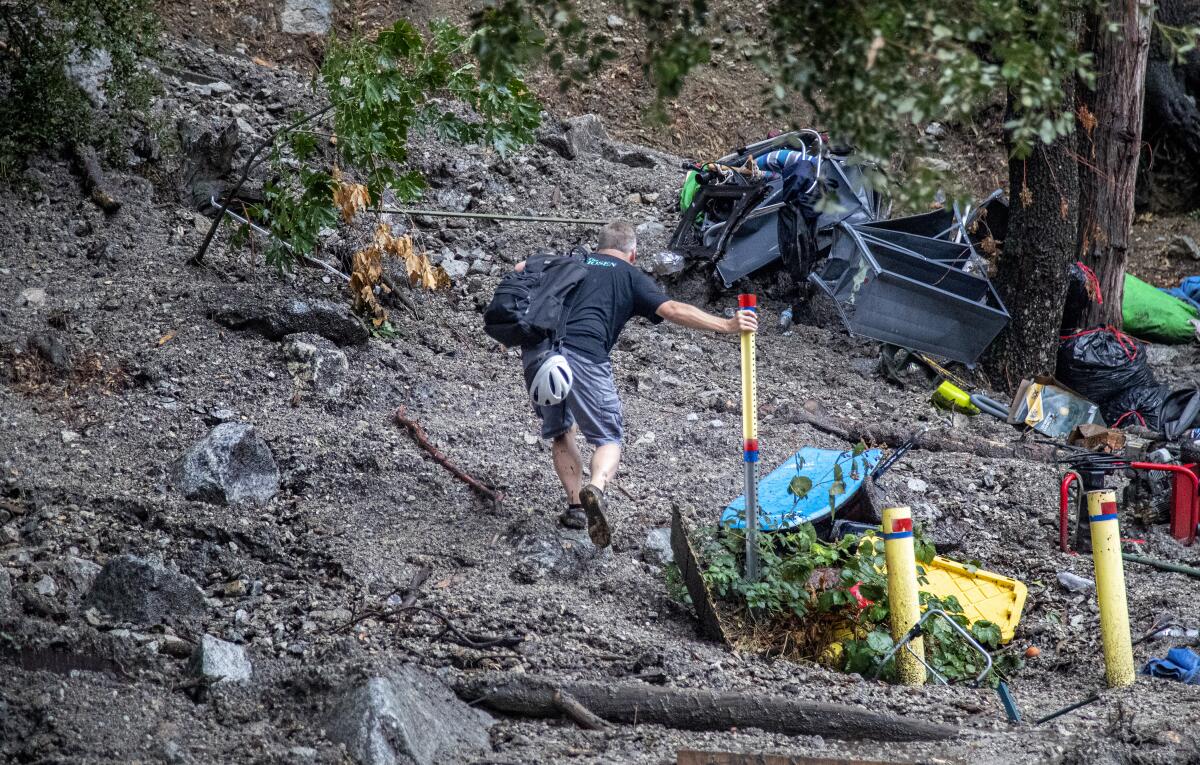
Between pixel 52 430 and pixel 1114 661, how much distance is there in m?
5.37

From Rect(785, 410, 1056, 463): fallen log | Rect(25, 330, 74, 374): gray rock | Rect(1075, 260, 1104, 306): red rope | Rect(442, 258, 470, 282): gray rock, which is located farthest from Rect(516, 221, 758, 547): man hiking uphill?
Rect(1075, 260, 1104, 306): red rope

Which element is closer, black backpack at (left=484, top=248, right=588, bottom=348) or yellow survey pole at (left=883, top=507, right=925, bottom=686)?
yellow survey pole at (left=883, top=507, right=925, bottom=686)

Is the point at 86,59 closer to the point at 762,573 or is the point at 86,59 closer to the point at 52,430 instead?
the point at 52,430

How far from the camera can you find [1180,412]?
819cm

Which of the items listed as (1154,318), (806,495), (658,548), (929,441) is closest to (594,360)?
(658,548)

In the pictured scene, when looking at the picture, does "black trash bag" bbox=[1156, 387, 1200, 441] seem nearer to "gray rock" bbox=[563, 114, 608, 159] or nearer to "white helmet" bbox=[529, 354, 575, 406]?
"white helmet" bbox=[529, 354, 575, 406]

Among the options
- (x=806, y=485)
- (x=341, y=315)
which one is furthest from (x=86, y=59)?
(x=806, y=485)

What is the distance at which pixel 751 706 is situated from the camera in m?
3.94

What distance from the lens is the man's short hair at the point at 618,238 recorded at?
18.6 ft

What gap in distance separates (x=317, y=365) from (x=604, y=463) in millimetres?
2382

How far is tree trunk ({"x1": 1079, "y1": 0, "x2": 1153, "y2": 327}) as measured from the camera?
886 cm

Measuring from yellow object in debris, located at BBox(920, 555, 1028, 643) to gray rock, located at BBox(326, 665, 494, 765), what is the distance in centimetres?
231

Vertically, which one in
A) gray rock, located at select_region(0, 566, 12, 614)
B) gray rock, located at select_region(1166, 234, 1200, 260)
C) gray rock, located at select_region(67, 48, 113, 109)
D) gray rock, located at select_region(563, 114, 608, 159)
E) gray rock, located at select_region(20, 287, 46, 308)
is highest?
gray rock, located at select_region(1166, 234, 1200, 260)

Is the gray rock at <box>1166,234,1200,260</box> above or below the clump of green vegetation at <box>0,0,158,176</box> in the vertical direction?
above
